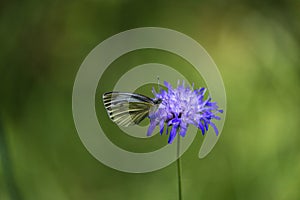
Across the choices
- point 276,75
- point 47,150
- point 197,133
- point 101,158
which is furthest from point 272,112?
point 47,150

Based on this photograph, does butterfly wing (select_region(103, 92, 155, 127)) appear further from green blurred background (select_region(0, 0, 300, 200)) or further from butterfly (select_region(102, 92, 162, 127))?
green blurred background (select_region(0, 0, 300, 200))

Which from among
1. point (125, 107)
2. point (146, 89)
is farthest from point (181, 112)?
point (146, 89)

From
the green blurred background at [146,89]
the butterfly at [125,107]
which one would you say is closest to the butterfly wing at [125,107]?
the butterfly at [125,107]

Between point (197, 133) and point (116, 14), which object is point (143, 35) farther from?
point (197, 133)

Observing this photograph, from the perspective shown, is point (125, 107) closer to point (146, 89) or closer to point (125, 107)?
point (125, 107)

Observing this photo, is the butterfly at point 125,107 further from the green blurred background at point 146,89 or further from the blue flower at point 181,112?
the green blurred background at point 146,89
